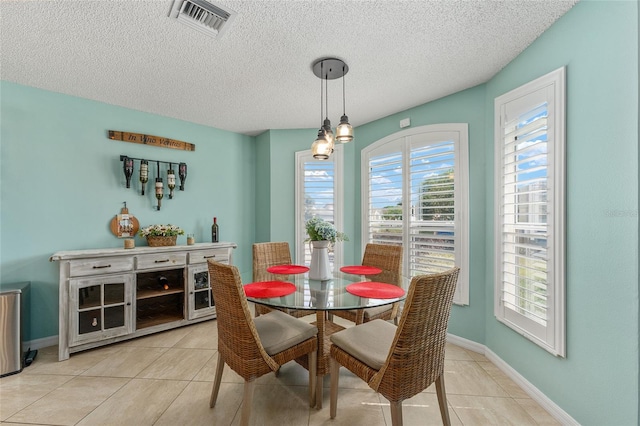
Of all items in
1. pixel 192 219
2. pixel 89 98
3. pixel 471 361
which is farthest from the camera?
pixel 192 219

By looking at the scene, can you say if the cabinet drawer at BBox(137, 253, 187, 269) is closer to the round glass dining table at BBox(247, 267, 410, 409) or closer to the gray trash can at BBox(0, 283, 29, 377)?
the gray trash can at BBox(0, 283, 29, 377)

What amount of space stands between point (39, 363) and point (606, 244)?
433 cm

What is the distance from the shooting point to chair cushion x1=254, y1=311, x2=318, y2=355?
1628 mm

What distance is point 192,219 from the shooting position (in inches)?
143

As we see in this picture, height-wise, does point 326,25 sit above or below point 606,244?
above

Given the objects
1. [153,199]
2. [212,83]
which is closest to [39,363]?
[153,199]

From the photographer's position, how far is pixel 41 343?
2.63m

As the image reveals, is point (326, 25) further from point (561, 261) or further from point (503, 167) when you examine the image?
point (561, 261)

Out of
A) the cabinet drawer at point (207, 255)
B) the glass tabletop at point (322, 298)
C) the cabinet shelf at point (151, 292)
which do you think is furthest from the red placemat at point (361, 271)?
the cabinet shelf at point (151, 292)

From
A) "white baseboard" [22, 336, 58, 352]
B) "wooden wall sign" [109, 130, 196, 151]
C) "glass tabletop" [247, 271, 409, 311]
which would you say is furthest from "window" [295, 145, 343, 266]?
"white baseboard" [22, 336, 58, 352]

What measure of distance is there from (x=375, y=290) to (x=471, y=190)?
154 centimetres

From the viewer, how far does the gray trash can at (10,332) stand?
2.16 meters

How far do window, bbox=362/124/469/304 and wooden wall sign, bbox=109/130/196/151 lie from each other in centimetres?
252

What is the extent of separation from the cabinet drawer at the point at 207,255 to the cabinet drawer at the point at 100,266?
23.9 inches
